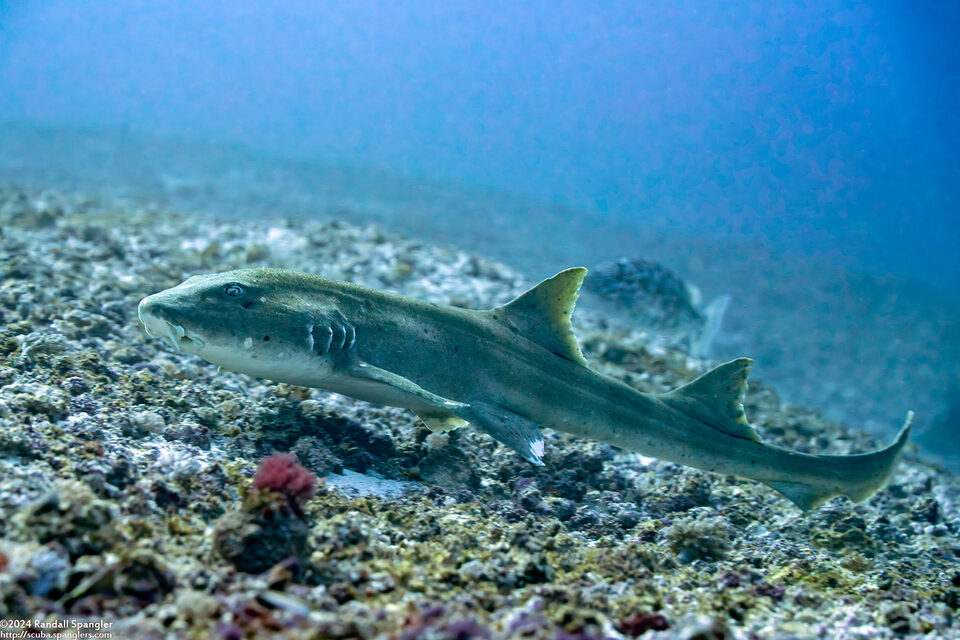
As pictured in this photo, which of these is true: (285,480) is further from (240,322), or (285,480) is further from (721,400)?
(721,400)

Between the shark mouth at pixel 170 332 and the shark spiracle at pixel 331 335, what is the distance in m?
0.82

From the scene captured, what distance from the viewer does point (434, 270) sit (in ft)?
45.0

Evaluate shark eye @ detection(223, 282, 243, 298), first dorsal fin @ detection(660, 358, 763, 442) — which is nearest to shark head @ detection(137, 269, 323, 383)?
shark eye @ detection(223, 282, 243, 298)

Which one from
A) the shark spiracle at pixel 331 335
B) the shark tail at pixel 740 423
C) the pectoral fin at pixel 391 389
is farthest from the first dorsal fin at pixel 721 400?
the shark spiracle at pixel 331 335

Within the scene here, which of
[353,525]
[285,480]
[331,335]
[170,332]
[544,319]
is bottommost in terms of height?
[353,525]

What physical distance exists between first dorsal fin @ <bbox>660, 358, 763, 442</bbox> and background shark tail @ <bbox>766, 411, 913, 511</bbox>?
0.67 meters

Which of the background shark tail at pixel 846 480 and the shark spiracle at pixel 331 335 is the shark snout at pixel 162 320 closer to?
the shark spiracle at pixel 331 335

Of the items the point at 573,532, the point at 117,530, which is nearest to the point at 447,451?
the point at 573,532

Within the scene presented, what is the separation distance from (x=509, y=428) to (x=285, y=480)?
8.54ft

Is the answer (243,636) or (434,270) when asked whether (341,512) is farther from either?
(434,270)

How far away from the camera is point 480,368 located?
595 cm

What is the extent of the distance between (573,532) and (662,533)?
71 centimetres

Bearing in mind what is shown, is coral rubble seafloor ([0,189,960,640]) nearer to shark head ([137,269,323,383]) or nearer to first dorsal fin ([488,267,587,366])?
shark head ([137,269,323,383])

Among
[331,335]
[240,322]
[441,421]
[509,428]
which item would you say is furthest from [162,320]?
[509,428]
